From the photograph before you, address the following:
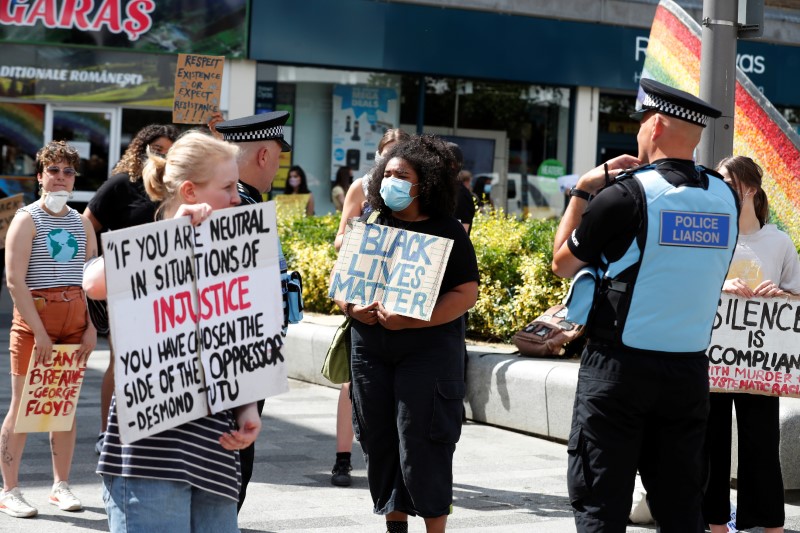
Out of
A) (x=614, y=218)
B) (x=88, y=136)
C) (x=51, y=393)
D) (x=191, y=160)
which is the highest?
(x=88, y=136)

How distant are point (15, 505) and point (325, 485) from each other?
173cm

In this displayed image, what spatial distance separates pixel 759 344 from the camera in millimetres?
5441

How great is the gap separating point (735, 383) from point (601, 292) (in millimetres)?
1479

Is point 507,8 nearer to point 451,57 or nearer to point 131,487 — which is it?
point 451,57

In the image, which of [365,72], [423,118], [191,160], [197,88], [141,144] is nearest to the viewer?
[191,160]

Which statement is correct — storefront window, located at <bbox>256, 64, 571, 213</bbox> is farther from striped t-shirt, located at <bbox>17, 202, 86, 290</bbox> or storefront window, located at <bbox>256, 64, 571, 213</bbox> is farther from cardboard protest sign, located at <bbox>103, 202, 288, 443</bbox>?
cardboard protest sign, located at <bbox>103, 202, 288, 443</bbox>

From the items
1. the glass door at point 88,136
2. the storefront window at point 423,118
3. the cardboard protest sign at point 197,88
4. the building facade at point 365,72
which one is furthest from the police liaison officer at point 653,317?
the storefront window at point 423,118

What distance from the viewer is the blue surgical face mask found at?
16.5 ft

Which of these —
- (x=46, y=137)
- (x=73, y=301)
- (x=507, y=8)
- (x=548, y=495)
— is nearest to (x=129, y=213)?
(x=73, y=301)

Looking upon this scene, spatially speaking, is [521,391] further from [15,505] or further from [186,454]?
[186,454]

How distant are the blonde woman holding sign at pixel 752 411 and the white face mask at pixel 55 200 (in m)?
3.21

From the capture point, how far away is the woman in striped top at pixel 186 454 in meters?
3.33

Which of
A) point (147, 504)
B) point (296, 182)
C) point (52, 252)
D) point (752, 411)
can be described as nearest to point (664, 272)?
point (752, 411)

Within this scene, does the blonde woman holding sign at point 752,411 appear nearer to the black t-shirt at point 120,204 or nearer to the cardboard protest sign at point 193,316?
the cardboard protest sign at point 193,316
